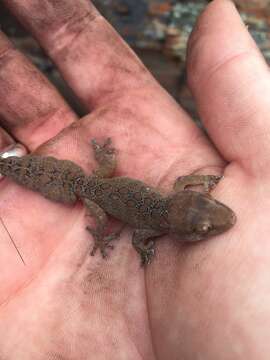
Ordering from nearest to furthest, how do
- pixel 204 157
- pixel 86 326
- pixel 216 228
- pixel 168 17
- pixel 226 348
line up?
pixel 226 348, pixel 216 228, pixel 86 326, pixel 204 157, pixel 168 17

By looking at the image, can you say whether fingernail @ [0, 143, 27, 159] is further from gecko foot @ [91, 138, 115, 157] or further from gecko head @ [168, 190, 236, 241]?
gecko head @ [168, 190, 236, 241]

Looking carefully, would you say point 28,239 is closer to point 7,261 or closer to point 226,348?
point 7,261

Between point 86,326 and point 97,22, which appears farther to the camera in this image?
point 97,22

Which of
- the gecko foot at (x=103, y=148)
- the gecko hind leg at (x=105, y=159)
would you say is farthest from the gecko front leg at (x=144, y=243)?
the gecko foot at (x=103, y=148)

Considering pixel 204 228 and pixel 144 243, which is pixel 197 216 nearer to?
pixel 204 228

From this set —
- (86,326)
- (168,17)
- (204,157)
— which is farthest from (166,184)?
(168,17)

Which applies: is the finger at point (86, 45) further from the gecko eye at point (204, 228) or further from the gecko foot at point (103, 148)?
the gecko eye at point (204, 228)

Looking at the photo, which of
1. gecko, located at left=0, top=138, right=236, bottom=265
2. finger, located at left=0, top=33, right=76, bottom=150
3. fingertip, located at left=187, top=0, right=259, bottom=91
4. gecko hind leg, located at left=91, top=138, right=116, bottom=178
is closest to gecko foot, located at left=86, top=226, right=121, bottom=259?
gecko, located at left=0, top=138, right=236, bottom=265
